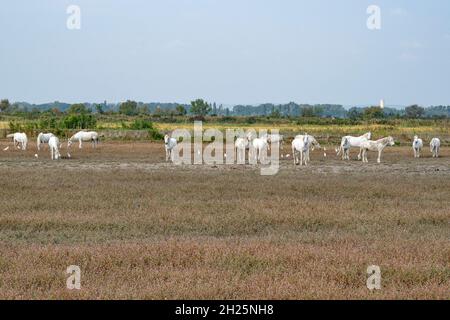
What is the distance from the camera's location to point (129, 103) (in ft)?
518

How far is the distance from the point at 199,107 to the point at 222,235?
12689 cm

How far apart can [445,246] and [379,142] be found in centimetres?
2791

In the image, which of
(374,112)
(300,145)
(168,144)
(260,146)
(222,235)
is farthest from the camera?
(374,112)

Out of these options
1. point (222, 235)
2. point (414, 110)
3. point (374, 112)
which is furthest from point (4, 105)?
point (222, 235)

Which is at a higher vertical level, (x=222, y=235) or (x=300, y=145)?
(x=300, y=145)

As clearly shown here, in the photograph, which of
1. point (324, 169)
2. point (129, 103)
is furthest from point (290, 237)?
point (129, 103)

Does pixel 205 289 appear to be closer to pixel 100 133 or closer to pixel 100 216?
pixel 100 216

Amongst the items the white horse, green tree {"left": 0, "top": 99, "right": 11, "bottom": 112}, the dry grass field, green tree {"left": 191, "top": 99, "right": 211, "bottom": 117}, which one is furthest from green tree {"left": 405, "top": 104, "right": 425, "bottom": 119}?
the dry grass field

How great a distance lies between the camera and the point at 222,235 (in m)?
13.4

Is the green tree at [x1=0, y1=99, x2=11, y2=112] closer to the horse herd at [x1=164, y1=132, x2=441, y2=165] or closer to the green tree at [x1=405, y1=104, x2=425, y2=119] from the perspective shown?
the green tree at [x1=405, y1=104, x2=425, y2=119]

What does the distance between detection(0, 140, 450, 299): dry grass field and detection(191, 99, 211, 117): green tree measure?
11186 centimetres

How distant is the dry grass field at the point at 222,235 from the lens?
8.26 m

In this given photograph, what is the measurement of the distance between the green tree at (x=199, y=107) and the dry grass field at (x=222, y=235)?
11186 cm

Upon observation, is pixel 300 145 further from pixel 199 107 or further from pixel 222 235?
pixel 199 107
